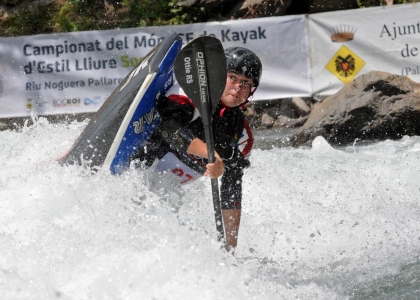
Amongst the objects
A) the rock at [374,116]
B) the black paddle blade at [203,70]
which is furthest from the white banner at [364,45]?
the black paddle blade at [203,70]

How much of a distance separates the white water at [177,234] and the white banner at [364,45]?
11.5 feet

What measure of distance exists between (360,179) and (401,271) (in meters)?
2.26

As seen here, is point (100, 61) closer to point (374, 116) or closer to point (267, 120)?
Answer: point (267, 120)

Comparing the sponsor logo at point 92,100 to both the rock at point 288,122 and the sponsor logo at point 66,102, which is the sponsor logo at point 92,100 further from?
the rock at point 288,122

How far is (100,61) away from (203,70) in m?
5.70

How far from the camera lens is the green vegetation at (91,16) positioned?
35.7 ft

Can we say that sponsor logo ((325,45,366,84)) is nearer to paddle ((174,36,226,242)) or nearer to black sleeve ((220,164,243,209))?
black sleeve ((220,164,243,209))

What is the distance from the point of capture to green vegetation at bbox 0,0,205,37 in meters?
10.9

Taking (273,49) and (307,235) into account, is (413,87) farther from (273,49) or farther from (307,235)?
(307,235)

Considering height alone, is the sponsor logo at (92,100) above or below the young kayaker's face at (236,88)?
below

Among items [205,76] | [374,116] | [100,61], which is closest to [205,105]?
[205,76]

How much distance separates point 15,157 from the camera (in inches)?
183

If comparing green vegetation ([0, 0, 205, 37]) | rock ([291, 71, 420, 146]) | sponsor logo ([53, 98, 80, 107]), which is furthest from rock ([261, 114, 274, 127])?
sponsor logo ([53, 98, 80, 107])

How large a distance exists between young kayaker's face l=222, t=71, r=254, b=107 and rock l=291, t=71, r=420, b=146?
4095 mm
